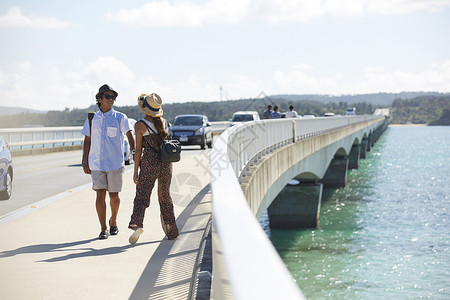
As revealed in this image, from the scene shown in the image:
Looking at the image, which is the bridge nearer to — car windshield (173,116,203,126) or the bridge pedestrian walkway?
the bridge pedestrian walkway

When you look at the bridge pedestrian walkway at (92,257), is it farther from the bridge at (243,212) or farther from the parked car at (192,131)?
the parked car at (192,131)

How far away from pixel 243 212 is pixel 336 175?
4177 cm

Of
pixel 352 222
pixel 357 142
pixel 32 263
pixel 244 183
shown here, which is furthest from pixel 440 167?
pixel 32 263

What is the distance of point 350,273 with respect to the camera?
20.0 metres

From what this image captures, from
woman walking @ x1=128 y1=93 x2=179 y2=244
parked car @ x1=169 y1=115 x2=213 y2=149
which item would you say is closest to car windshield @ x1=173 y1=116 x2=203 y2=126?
parked car @ x1=169 y1=115 x2=213 y2=149

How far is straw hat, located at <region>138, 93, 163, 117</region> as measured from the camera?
705 centimetres

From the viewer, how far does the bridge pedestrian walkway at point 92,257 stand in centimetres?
516

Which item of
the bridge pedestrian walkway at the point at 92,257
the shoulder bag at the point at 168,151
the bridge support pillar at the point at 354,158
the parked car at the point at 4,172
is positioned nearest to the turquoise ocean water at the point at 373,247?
the parked car at the point at 4,172

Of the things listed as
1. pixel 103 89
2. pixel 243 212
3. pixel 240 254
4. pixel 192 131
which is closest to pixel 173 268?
pixel 103 89

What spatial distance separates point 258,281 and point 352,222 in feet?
95.5

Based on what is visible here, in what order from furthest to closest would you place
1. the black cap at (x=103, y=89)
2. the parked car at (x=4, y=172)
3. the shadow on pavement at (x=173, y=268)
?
the parked car at (x=4, y=172) < the black cap at (x=103, y=89) < the shadow on pavement at (x=173, y=268)

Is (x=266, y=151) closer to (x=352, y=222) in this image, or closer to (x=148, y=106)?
(x=148, y=106)

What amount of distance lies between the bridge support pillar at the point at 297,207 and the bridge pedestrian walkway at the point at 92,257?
16783mm

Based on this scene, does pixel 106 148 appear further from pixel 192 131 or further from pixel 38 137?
pixel 38 137
